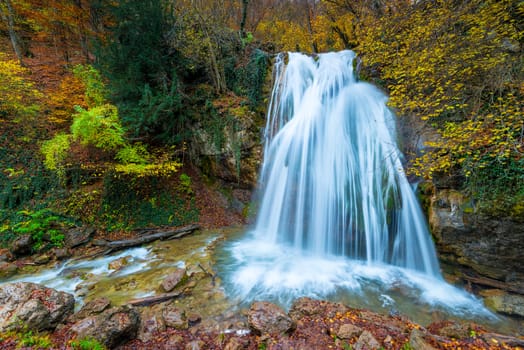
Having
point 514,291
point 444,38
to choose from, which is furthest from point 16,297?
point 444,38

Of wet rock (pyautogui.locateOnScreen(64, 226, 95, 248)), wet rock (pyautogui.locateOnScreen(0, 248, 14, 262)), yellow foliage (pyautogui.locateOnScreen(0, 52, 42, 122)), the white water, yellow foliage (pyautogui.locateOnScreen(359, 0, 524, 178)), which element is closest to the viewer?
yellow foliage (pyautogui.locateOnScreen(359, 0, 524, 178))

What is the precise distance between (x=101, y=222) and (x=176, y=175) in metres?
2.93

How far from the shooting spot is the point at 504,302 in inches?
144

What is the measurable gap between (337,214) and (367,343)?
12.2 feet

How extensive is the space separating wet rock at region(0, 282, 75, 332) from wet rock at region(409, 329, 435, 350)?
453 centimetres

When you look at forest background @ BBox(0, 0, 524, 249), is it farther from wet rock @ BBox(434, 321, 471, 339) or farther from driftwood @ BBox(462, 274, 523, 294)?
wet rock @ BBox(434, 321, 471, 339)

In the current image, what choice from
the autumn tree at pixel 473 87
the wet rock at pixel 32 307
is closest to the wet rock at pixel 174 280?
the wet rock at pixel 32 307

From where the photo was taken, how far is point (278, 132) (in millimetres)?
7832

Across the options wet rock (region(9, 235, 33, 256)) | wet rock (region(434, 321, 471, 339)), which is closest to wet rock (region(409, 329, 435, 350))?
wet rock (region(434, 321, 471, 339))

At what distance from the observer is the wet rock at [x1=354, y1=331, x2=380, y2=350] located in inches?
90.0

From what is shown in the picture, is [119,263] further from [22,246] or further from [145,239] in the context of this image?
[22,246]

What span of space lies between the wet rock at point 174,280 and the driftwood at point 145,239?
244cm

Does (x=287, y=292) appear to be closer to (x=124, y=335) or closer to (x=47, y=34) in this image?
(x=124, y=335)

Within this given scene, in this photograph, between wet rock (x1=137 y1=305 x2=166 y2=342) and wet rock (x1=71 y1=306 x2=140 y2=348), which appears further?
wet rock (x1=137 y1=305 x2=166 y2=342)
